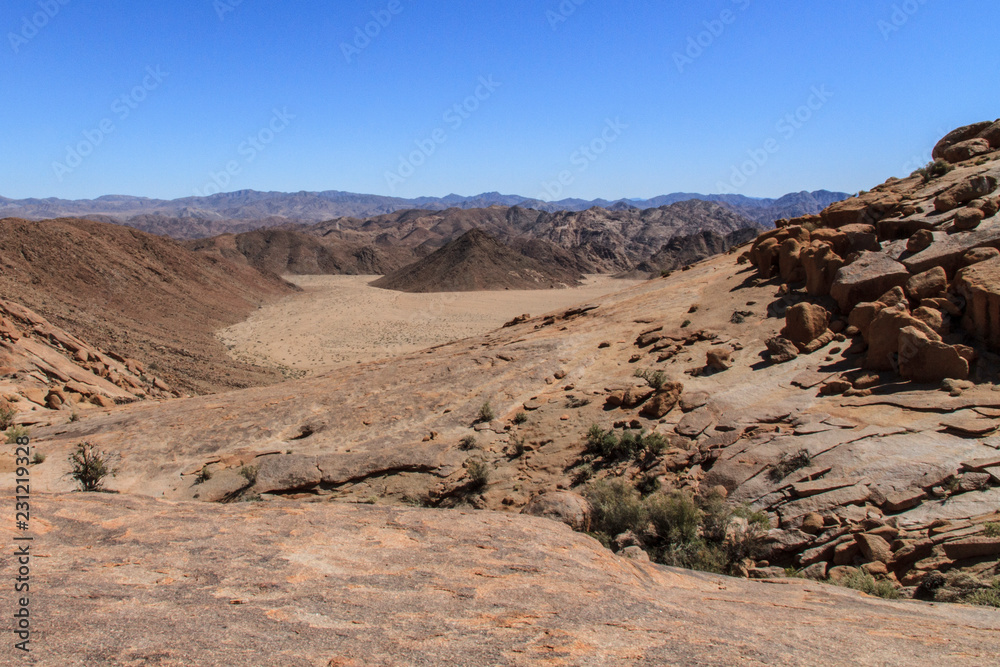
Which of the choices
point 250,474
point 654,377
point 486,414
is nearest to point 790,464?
point 654,377

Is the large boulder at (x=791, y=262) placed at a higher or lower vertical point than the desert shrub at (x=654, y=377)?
higher

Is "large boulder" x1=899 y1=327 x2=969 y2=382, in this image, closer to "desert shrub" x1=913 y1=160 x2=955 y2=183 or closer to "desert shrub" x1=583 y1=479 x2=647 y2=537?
"desert shrub" x1=583 y1=479 x2=647 y2=537

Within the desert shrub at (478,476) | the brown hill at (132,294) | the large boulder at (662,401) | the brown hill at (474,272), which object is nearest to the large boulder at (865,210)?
Result: the large boulder at (662,401)

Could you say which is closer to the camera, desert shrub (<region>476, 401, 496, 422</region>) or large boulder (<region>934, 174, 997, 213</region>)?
desert shrub (<region>476, 401, 496, 422</region>)

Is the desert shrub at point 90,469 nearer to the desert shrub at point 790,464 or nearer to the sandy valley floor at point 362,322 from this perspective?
the desert shrub at point 790,464

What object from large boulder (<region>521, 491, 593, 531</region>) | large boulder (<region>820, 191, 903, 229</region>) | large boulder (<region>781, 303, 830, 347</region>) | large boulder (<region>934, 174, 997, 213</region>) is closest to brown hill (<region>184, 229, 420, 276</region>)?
large boulder (<region>820, 191, 903, 229</region>)

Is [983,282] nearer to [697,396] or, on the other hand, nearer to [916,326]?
[916,326]
